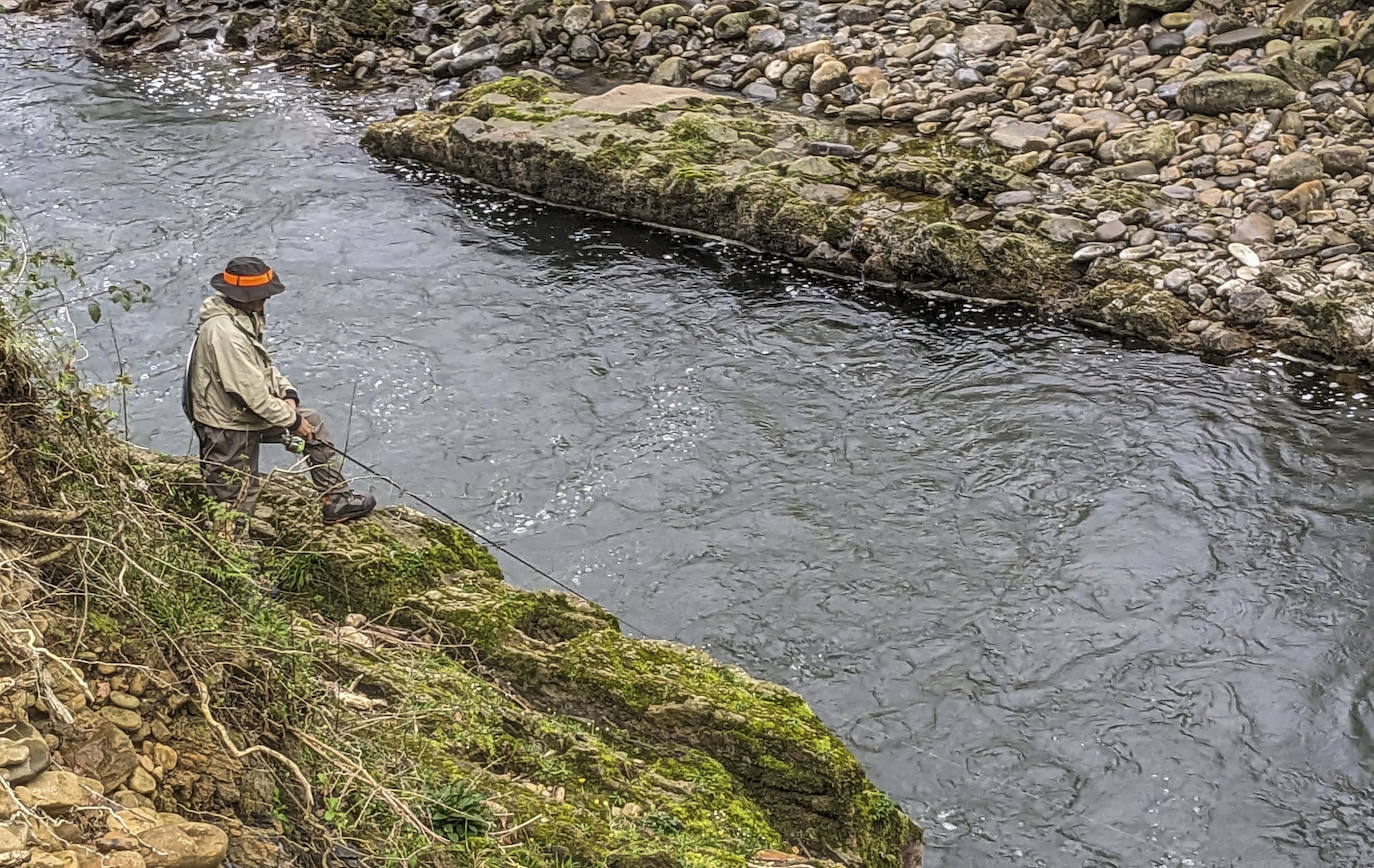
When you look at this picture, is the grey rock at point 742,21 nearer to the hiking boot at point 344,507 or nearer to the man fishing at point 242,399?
the man fishing at point 242,399

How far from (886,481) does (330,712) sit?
275 inches

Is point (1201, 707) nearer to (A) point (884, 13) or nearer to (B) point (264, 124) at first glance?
(A) point (884, 13)

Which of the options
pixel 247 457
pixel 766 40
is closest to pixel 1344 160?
pixel 766 40

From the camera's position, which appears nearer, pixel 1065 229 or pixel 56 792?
pixel 56 792

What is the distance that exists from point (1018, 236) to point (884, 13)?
8.24 metres

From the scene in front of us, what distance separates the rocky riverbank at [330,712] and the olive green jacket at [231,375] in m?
0.50

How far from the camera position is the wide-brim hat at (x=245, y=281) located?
788cm

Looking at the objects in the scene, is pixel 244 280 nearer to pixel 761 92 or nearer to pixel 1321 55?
pixel 761 92

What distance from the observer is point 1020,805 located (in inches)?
Answer: 319

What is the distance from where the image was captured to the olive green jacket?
7906 millimetres

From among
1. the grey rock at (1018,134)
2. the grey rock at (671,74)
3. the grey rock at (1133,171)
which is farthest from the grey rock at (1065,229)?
the grey rock at (671,74)

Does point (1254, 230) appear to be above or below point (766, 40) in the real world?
below

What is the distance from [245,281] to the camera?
25.9 ft

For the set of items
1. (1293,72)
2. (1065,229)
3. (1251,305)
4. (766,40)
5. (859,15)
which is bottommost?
(1251,305)
